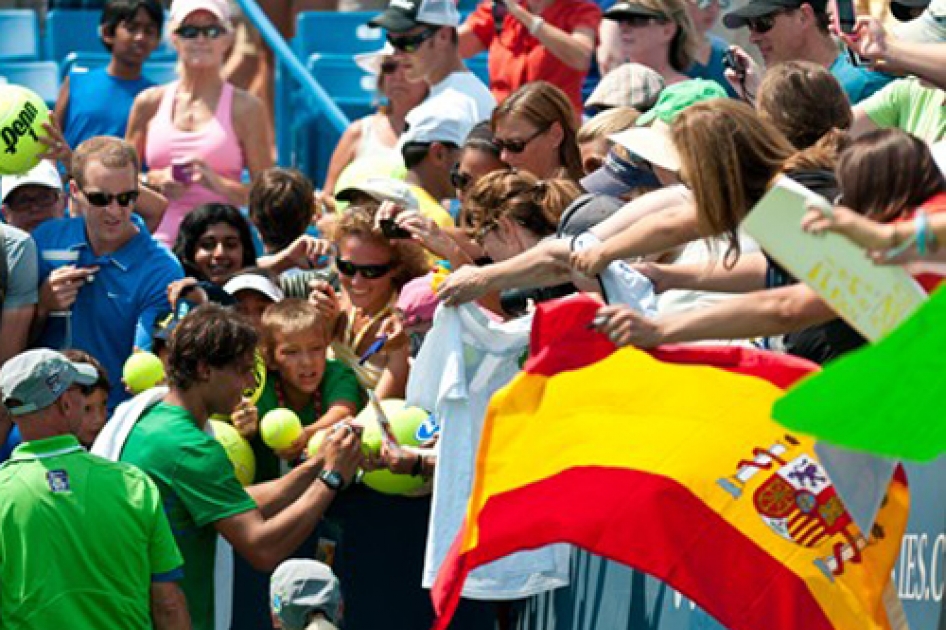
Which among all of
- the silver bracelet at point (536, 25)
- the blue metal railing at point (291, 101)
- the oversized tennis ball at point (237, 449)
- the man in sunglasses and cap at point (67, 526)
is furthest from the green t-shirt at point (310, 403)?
the blue metal railing at point (291, 101)

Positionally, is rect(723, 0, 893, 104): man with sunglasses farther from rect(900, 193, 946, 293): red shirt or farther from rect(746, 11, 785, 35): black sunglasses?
rect(900, 193, 946, 293): red shirt

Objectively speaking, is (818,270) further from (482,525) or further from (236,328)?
(236,328)

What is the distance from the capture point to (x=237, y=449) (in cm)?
830

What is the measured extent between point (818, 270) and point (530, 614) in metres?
3.08

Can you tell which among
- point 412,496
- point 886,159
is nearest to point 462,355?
point 412,496

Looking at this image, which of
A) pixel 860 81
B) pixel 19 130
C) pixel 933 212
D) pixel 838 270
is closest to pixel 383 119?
pixel 19 130

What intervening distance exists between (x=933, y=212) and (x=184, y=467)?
331 cm

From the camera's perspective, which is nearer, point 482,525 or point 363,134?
point 482,525

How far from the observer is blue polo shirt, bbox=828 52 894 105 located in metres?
8.66

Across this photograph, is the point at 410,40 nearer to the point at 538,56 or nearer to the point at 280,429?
the point at 538,56

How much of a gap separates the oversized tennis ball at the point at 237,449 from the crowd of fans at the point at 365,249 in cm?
12

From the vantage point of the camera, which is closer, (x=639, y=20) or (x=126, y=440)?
(x=126, y=440)

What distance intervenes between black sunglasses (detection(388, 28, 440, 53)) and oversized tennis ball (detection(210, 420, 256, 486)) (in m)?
2.67

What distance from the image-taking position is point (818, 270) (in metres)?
4.93
